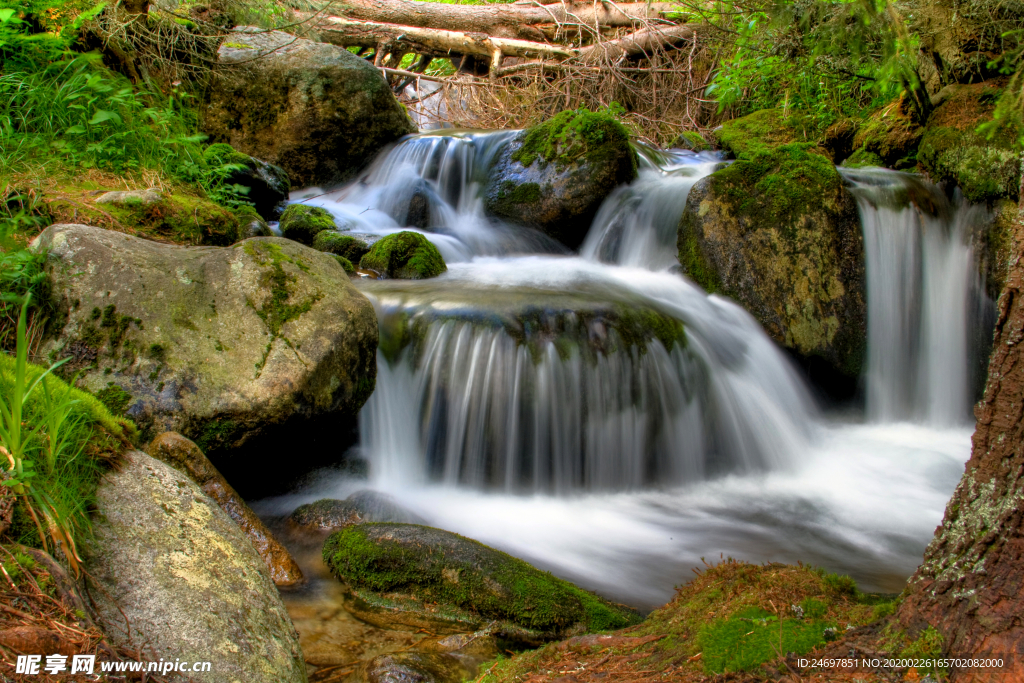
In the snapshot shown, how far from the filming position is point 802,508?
15.0ft

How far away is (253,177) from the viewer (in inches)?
284

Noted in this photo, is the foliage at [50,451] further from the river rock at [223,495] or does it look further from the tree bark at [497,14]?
the tree bark at [497,14]

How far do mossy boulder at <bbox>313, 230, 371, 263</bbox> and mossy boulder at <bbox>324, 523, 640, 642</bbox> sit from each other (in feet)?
13.0

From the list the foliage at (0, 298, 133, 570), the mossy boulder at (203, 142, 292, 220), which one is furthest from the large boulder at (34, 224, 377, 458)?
the mossy boulder at (203, 142, 292, 220)

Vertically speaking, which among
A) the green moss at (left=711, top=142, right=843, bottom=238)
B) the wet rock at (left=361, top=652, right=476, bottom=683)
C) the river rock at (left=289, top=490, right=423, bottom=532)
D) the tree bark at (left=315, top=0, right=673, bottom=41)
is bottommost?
the wet rock at (left=361, top=652, right=476, bottom=683)

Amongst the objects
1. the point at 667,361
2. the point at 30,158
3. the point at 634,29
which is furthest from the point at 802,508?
the point at 634,29

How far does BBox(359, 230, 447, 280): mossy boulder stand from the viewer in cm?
634

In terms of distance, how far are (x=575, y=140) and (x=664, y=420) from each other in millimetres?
4277

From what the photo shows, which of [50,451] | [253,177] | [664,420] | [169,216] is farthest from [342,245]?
[50,451]

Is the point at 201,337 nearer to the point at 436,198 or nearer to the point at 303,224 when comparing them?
the point at 303,224

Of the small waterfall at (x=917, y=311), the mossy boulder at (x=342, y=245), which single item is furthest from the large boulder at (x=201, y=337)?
the small waterfall at (x=917, y=311)

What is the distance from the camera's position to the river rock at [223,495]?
3.22 meters

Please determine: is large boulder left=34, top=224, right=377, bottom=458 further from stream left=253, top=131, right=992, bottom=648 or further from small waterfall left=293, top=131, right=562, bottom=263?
small waterfall left=293, top=131, right=562, bottom=263

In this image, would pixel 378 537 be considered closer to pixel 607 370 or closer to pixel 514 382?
pixel 514 382
